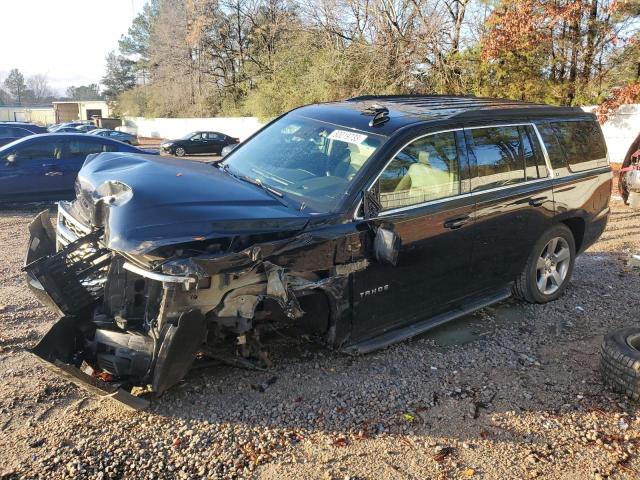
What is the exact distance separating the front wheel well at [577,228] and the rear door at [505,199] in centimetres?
55

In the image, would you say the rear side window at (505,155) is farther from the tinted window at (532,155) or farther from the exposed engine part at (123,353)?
the exposed engine part at (123,353)

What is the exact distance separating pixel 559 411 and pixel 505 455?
0.71 m

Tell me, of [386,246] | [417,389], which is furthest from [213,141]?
[417,389]

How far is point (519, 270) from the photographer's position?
5059mm

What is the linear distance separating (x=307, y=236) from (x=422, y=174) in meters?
1.22

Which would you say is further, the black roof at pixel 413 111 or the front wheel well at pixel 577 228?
the front wheel well at pixel 577 228

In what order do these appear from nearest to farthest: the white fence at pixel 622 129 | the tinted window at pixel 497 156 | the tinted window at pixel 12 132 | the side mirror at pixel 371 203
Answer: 1. the side mirror at pixel 371 203
2. the tinted window at pixel 497 156
3. the white fence at pixel 622 129
4. the tinted window at pixel 12 132

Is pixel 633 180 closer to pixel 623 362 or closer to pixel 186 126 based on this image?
pixel 623 362

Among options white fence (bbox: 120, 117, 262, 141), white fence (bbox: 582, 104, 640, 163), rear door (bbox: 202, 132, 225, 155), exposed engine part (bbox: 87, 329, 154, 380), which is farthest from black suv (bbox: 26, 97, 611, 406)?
white fence (bbox: 120, 117, 262, 141)

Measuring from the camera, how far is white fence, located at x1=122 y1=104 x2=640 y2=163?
16.2 metres

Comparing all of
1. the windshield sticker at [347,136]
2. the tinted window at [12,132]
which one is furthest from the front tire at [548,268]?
the tinted window at [12,132]

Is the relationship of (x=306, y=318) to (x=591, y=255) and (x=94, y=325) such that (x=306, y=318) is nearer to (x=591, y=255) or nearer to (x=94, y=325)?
(x=94, y=325)

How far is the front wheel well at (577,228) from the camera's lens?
5.54 meters

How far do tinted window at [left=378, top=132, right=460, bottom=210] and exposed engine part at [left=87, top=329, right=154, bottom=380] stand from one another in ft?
6.14
